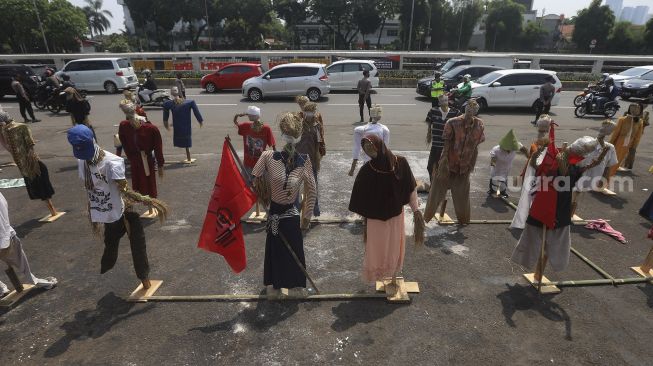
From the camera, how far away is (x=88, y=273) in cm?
480

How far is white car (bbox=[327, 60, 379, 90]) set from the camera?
2052cm

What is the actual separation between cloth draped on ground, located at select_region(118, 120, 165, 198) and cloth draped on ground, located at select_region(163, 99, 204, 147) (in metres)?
2.50

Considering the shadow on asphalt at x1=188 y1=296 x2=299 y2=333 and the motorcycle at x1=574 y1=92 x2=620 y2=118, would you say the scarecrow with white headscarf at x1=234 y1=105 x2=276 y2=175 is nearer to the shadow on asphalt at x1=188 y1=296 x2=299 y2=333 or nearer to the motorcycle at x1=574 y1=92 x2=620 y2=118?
the shadow on asphalt at x1=188 y1=296 x2=299 y2=333

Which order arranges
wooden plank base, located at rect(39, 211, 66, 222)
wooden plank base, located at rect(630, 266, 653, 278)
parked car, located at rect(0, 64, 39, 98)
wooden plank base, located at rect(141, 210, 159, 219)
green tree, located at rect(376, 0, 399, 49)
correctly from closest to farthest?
wooden plank base, located at rect(630, 266, 653, 278) → wooden plank base, located at rect(39, 211, 66, 222) → wooden plank base, located at rect(141, 210, 159, 219) → parked car, located at rect(0, 64, 39, 98) → green tree, located at rect(376, 0, 399, 49)

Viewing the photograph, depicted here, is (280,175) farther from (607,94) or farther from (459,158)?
(607,94)

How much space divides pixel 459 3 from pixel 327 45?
21.7 m

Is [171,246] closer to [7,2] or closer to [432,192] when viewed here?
[432,192]

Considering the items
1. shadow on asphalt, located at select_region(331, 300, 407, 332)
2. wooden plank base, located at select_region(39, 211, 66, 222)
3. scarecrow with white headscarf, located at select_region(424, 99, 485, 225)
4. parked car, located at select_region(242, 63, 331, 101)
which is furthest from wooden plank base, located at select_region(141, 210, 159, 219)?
parked car, located at select_region(242, 63, 331, 101)

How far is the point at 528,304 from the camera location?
165 inches

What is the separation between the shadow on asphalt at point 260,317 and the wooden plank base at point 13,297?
2167 mm

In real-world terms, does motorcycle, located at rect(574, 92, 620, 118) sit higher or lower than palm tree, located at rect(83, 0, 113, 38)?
lower

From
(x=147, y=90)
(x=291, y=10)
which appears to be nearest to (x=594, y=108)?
(x=147, y=90)

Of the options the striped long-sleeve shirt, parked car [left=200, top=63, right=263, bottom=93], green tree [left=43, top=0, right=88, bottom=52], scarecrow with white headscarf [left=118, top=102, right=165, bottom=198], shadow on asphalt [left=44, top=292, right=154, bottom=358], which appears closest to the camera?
shadow on asphalt [left=44, top=292, right=154, bottom=358]

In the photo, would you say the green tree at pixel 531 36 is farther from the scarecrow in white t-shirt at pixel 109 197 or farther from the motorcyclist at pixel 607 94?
the scarecrow in white t-shirt at pixel 109 197
